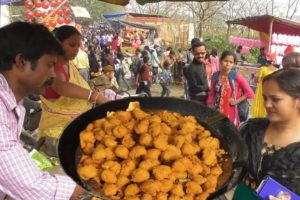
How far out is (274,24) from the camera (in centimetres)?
1536

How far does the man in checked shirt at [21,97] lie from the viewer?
152 centimetres

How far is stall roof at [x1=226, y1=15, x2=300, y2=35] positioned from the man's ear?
14.1 metres

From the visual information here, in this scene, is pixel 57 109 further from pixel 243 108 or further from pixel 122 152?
pixel 243 108

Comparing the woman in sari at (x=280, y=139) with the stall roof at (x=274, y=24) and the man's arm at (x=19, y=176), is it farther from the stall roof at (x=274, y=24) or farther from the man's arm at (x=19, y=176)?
the stall roof at (x=274, y=24)

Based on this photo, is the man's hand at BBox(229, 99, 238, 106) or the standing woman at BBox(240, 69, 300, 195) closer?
the standing woman at BBox(240, 69, 300, 195)

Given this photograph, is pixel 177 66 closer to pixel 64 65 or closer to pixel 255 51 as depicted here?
pixel 255 51

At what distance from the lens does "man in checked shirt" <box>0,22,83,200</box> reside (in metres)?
1.52

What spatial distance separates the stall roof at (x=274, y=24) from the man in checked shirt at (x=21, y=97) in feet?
46.0

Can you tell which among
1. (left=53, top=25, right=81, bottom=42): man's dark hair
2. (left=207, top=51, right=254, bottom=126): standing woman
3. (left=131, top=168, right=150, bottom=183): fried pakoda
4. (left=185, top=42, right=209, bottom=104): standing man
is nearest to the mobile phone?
(left=131, top=168, right=150, bottom=183): fried pakoda

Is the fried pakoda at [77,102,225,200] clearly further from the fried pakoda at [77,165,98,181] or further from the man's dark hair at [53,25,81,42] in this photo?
the man's dark hair at [53,25,81,42]

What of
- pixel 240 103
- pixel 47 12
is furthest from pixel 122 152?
pixel 47 12

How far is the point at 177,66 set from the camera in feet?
56.8

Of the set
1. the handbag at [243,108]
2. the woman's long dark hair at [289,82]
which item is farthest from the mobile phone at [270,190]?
the handbag at [243,108]

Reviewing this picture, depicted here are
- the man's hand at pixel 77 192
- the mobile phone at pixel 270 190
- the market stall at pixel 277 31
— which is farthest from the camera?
the market stall at pixel 277 31
